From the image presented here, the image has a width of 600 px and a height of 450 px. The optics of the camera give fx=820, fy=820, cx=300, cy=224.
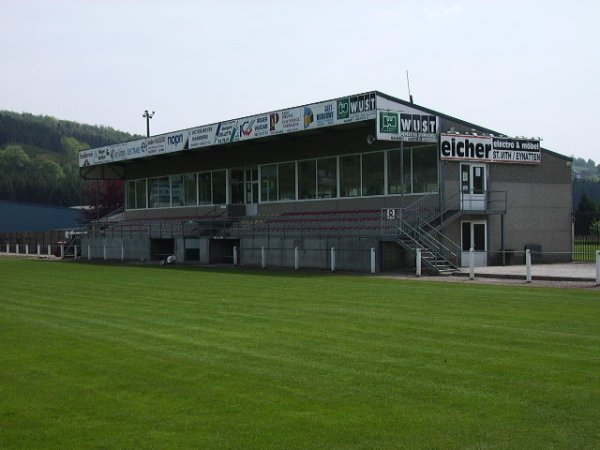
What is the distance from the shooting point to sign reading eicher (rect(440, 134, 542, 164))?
32.4 meters

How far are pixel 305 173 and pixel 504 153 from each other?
33.0 feet

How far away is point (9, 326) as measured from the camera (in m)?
14.1

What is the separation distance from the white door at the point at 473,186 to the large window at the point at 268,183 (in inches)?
464

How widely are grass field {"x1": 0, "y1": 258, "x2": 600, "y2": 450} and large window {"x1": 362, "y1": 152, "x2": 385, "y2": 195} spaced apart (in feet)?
57.9

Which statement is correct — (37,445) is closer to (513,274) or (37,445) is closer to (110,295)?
(110,295)

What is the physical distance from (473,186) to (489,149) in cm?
163

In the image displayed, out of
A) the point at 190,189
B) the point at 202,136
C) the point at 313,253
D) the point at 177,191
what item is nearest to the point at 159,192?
the point at 177,191

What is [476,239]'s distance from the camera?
3353cm

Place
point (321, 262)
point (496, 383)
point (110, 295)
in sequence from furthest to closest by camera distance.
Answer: point (321, 262) → point (110, 295) → point (496, 383)

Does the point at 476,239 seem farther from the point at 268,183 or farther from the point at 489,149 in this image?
the point at 268,183

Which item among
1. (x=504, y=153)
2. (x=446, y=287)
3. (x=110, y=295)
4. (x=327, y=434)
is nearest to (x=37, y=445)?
(x=327, y=434)

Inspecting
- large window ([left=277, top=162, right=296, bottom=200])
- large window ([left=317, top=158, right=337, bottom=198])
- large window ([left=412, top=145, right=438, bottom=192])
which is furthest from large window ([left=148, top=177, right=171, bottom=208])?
large window ([left=412, top=145, right=438, bottom=192])

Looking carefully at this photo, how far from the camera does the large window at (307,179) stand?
128ft

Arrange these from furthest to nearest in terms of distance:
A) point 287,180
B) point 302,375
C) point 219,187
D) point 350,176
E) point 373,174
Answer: point 219,187 < point 287,180 < point 350,176 < point 373,174 < point 302,375
